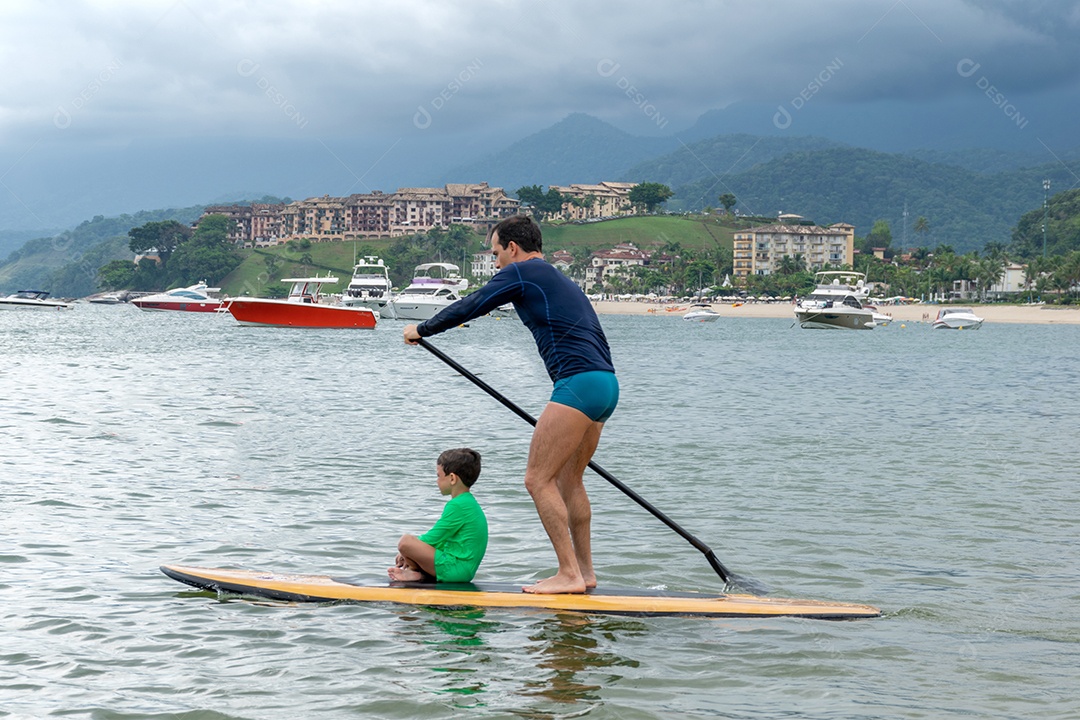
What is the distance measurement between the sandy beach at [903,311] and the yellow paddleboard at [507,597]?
126 meters

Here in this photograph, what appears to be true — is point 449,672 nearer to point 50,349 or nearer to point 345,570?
point 345,570

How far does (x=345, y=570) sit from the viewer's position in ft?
31.0

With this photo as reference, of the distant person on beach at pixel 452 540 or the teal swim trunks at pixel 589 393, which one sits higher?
the teal swim trunks at pixel 589 393

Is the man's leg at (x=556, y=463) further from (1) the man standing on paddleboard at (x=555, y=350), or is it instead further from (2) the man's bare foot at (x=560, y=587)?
(2) the man's bare foot at (x=560, y=587)

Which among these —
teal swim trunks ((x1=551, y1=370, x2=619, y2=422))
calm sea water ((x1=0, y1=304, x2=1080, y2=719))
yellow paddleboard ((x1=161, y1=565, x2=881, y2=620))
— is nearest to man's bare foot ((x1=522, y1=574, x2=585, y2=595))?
yellow paddleboard ((x1=161, y1=565, x2=881, y2=620))

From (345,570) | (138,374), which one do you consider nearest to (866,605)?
(345,570)

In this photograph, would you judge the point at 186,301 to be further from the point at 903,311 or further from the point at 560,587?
the point at 560,587

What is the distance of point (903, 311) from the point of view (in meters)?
143

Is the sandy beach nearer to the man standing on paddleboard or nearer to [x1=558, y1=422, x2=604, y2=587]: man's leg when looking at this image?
[x1=558, y1=422, x2=604, y2=587]: man's leg

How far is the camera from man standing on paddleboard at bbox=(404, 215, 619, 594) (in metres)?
7.31

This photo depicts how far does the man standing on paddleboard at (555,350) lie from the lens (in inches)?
288

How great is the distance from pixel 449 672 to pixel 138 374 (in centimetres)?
3230

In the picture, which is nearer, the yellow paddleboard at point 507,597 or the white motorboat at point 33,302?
the yellow paddleboard at point 507,597

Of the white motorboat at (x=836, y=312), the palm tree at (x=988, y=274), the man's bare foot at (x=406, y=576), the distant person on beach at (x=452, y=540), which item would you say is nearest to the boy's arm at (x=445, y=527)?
the distant person on beach at (x=452, y=540)
